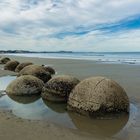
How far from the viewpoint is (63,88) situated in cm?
946

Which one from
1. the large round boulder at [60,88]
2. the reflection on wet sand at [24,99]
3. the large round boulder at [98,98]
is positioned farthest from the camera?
the reflection on wet sand at [24,99]

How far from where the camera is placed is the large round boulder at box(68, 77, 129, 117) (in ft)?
24.6

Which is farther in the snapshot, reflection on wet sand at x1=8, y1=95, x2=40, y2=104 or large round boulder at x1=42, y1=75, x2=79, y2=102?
reflection on wet sand at x1=8, y1=95, x2=40, y2=104

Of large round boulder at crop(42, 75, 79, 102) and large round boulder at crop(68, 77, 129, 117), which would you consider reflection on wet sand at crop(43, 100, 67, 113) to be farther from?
large round boulder at crop(68, 77, 129, 117)

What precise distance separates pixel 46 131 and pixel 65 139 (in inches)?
27.5

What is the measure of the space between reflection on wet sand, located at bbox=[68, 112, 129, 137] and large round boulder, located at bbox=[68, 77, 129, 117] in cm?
22

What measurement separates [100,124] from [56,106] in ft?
7.89

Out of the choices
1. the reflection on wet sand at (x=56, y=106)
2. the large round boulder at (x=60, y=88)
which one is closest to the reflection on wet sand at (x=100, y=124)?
the reflection on wet sand at (x=56, y=106)

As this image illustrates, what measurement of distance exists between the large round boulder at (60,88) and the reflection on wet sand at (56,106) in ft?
0.70

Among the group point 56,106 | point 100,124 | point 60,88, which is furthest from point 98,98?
point 60,88

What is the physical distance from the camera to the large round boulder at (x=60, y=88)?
9461 millimetres

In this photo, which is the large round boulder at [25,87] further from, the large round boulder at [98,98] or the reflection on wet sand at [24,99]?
the large round boulder at [98,98]

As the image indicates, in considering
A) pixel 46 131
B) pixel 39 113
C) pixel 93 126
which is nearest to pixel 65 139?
pixel 46 131

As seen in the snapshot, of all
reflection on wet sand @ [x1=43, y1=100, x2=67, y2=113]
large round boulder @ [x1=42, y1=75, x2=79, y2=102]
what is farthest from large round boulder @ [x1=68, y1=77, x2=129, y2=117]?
large round boulder @ [x1=42, y1=75, x2=79, y2=102]
